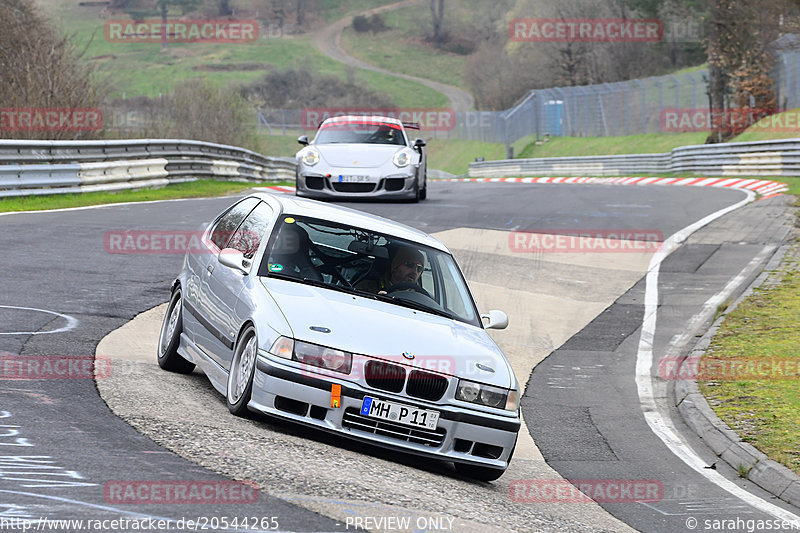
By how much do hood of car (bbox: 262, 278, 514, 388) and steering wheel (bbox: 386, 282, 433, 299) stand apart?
11.1 inches

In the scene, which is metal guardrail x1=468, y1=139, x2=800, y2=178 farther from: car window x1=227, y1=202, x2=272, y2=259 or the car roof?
car window x1=227, y1=202, x2=272, y2=259

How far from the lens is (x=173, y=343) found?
870 cm

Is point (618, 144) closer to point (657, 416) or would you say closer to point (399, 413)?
point (657, 416)

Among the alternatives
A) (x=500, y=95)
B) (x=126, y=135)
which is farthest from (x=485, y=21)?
(x=126, y=135)

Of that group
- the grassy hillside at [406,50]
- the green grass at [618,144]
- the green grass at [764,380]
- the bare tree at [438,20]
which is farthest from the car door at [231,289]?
the bare tree at [438,20]

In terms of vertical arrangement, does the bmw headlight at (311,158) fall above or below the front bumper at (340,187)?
above

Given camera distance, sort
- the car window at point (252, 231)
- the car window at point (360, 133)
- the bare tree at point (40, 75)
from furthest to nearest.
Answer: the bare tree at point (40, 75), the car window at point (360, 133), the car window at point (252, 231)

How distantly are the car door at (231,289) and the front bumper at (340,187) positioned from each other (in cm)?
1257

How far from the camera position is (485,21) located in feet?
509

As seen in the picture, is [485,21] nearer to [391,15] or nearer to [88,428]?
[391,15]

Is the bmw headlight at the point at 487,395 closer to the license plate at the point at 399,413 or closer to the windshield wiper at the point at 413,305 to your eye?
the license plate at the point at 399,413

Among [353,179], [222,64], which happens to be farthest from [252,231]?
[222,64]

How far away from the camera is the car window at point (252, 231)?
27.0 feet

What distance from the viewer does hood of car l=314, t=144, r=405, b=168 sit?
21500 millimetres
